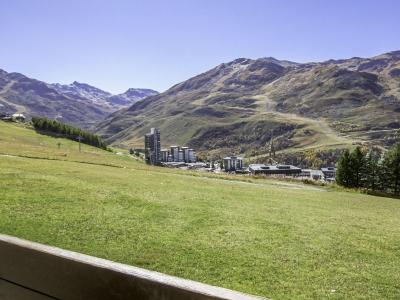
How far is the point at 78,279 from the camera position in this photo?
162 inches

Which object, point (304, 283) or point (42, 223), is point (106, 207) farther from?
point (304, 283)

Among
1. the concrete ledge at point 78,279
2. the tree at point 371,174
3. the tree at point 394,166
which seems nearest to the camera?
the concrete ledge at point 78,279

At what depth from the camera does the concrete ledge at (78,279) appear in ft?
11.7

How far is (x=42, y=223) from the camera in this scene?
15.4 meters

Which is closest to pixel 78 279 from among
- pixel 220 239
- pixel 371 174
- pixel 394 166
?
pixel 220 239

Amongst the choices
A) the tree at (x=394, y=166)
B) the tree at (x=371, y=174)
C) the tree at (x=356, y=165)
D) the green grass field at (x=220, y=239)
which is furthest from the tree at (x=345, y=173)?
the green grass field at (x=220, y=239)

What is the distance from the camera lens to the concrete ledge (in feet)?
11.7

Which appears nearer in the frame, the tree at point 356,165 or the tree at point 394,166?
the tree at point 394,166

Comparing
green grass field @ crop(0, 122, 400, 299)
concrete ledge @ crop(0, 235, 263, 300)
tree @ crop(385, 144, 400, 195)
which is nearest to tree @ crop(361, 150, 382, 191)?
tree @ crop(385, 144, 400, 195)

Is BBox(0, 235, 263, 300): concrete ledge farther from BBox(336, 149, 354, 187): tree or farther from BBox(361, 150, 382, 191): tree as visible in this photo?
BBox(361, 150, 382, 191): tree

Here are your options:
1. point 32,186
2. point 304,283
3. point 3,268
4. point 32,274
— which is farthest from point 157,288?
point 32,186

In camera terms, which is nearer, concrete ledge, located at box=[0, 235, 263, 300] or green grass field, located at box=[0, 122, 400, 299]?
concrete ledge, located at box=[0, 235, 263, 300]

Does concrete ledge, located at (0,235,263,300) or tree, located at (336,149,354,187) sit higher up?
concrete ledge, located at (0,235,263,300)

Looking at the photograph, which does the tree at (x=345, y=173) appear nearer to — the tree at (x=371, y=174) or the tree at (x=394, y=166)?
the tree at (x=371, y=174)
